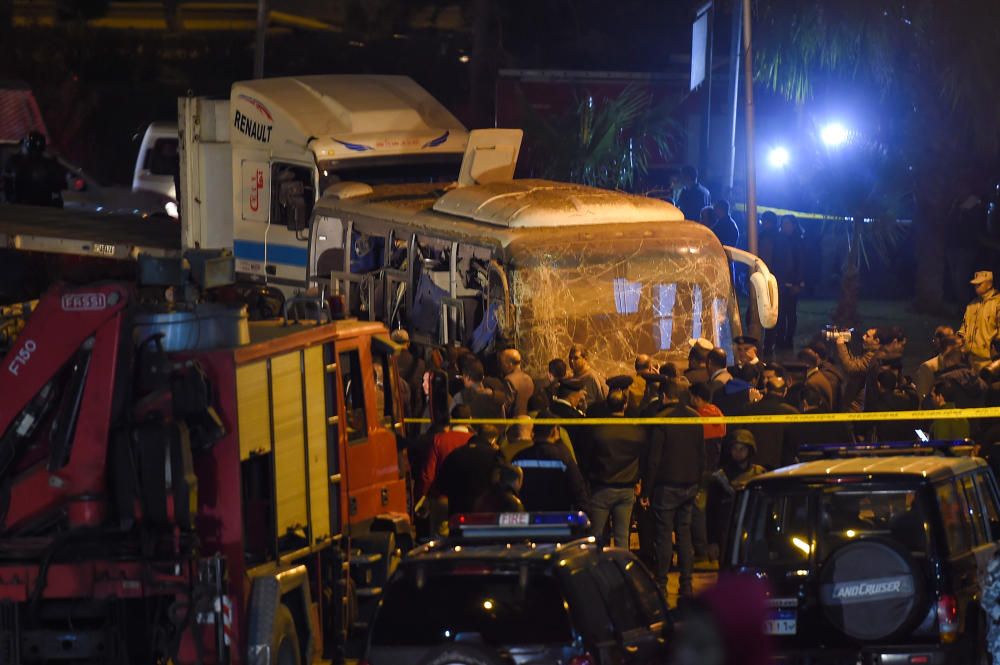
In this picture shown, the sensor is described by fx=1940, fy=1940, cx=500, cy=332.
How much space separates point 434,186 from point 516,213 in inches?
137

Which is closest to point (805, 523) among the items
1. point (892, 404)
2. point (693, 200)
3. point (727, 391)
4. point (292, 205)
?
point (892, 404)

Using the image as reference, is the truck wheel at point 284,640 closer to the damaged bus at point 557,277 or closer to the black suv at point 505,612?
the black suv at point 505,612

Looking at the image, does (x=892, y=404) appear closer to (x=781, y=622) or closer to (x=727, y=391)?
(x=727, y=391)

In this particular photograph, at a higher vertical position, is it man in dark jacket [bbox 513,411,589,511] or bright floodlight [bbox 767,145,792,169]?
bright floodlight [bbox 767,145,792,169]

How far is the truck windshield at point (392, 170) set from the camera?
2202cm

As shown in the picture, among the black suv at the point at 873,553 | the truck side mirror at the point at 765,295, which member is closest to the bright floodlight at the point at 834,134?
the truck side mirror at the point at 765,295

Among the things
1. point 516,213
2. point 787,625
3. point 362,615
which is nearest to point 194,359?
point 362,615

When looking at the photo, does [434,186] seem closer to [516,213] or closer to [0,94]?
[516,213]

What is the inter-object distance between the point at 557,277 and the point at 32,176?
1137 centimetres

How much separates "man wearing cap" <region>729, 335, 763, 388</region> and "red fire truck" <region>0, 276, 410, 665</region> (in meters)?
6.64

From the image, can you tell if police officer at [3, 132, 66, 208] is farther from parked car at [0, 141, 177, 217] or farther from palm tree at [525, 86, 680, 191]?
palm tree at [525, 86, 680, 191]

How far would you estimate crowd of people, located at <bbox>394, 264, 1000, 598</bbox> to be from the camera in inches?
555

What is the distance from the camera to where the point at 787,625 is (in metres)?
11.1

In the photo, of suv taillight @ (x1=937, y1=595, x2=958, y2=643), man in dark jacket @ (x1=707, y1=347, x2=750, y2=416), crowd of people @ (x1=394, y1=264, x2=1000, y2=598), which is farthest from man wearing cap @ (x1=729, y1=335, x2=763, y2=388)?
suv taillight @ (x1=937, y1=595, x2=958, y2=643)
